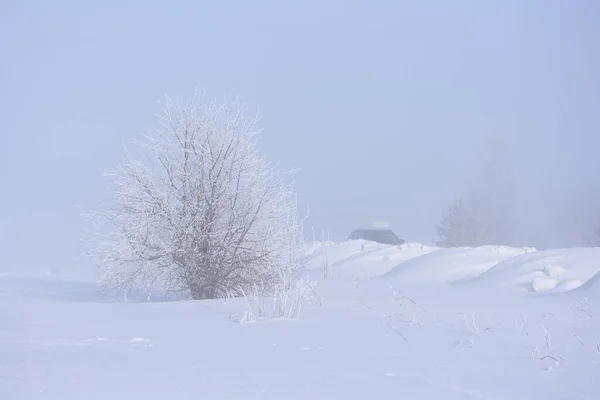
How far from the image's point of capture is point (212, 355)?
6473 mm

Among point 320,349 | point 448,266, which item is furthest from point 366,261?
point 320,349

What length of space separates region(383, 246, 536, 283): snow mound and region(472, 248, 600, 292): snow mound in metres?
2.12

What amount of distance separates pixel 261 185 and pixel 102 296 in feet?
14.0

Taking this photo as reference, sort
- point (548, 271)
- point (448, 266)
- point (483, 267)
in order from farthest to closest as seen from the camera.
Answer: point (483, 267)
point (448, 266)
point (548, 271)

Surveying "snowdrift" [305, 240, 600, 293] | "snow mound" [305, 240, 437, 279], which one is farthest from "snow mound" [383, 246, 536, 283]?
"snow mound" [305, 240, 437, 279]

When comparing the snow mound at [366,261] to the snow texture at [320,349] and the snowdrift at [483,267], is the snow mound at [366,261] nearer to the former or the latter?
the snowdrift at [483,267]

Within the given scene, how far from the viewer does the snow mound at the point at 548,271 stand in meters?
13.2

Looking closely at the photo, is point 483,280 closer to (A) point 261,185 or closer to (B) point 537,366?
(A) point 261,185

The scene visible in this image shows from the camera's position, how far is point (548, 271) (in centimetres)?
1388

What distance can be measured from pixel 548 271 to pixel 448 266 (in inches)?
173

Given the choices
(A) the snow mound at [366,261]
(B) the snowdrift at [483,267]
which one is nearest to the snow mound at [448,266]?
(B) the snowdrift at [483,267]

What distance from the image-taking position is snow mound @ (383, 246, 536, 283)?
685 inches

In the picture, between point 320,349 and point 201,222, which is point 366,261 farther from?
point 320,349

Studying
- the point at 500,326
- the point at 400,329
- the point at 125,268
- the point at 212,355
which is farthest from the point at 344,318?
the point at 125,268
